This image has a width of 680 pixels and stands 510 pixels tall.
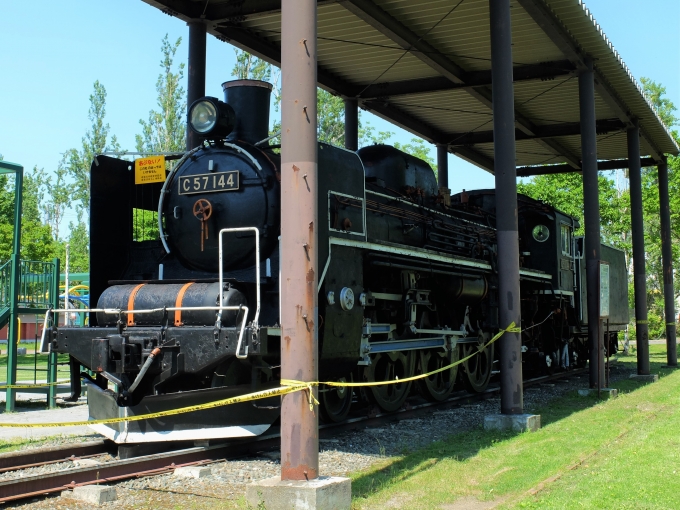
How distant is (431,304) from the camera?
11406 millimetres

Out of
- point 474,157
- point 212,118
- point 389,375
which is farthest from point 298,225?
point 474,157

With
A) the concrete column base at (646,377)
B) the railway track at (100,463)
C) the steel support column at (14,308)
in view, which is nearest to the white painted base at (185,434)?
the railway track at (100,463)

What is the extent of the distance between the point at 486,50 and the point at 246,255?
8.07 metres

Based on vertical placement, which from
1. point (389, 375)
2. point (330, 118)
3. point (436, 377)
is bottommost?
point (436, 377)

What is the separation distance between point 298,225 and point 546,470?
10.5ft

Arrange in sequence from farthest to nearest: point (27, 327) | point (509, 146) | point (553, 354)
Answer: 1. point (27, 327)
2. point (553, 354)
3. point (509, 146)

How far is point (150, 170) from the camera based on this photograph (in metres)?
9.45

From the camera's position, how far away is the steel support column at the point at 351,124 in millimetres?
15012

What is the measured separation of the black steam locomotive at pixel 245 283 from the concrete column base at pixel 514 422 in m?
1.50

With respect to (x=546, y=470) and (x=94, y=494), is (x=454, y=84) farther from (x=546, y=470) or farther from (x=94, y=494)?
(x=94, y=494)

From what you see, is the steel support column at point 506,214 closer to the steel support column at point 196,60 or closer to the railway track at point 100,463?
the railway track at point 100,463

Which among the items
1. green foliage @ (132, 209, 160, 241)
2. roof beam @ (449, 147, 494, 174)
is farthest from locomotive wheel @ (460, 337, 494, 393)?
roof beam @ (449, 147, 494, 174)

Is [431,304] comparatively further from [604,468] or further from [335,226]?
Answer: [604,468]

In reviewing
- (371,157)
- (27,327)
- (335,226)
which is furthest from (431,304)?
(27,327)
